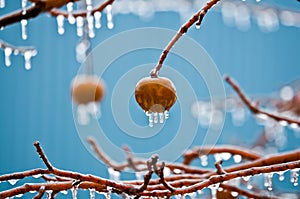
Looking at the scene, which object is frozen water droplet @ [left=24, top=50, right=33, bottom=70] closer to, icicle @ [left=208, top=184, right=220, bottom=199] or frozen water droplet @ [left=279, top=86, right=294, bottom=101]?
icicle @ [left=208, top=184, right=220, bottom=199]

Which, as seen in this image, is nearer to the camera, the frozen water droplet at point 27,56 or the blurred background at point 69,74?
the frozen water droplet at point 27,56

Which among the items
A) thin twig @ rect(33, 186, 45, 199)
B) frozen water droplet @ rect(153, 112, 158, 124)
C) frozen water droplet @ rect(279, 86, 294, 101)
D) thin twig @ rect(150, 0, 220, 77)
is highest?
frozen water droplet @ rect(279, 86, 294, 101)

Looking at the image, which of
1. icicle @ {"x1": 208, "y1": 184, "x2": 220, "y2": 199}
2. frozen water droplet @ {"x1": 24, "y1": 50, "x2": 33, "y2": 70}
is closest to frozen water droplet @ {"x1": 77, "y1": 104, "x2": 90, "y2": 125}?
frozen water droplet @ {"x1": 24, "y1": 50, "x2": 33, "y2": 70}

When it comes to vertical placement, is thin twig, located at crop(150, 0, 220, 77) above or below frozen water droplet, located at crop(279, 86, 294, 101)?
below

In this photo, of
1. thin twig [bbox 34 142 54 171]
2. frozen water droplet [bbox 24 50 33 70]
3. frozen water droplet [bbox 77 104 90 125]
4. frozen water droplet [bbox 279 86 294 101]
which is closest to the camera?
thin twig [bbox 34 142 54 171]

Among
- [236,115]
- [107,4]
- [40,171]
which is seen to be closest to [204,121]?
[236,115]

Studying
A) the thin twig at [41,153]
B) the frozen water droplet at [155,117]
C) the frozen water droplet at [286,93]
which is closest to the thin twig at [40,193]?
the thin twig at [41,153]

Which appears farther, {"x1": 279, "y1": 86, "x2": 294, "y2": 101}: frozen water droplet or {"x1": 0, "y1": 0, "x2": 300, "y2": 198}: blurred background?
{"x1": 0, "y1": 0, "x2": 300, "y2": 198}: blurred background

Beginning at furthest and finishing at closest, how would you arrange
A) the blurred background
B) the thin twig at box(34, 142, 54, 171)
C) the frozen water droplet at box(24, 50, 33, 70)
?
1. the blurred background
2. the frozen water droplet at box(24, 50, 33, 70)
3. the thin twig at box(34, 142, 54, 171)

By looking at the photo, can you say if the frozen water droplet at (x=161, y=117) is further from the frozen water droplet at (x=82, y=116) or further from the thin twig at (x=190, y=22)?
the frozen water droplet at (x=82, y=116)

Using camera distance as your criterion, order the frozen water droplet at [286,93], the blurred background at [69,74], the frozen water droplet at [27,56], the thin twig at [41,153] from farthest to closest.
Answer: the blurred background at [69,74]
the frozen water droplet at [286,93]
the frozen water droplet at [27,56]
the thin twig at [41,153]

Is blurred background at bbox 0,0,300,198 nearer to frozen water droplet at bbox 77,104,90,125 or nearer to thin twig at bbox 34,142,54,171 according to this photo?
frozen water droplet at bbox 77,104,90,125
